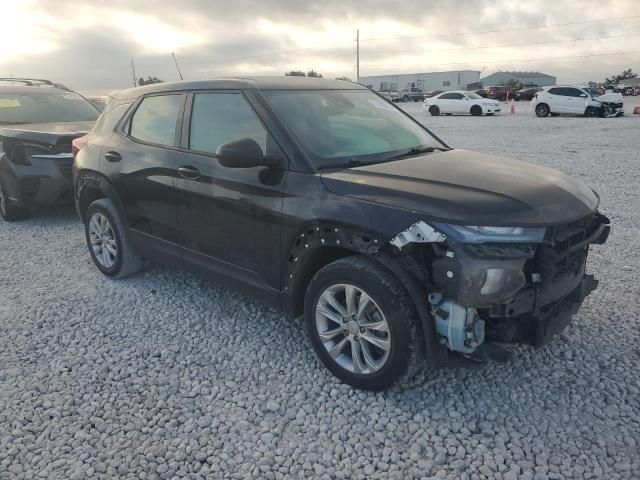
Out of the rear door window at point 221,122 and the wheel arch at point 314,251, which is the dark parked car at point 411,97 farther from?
the wheel arch at point 314,251

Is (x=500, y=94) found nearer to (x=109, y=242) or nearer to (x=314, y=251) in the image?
(x=109, y=242)

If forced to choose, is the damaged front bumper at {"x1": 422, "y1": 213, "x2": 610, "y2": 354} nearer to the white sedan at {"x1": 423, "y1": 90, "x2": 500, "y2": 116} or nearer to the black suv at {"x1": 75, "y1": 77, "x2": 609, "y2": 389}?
the black suv at {"x1": 75, "y1": 77, "x2": 609, "y2": 389}

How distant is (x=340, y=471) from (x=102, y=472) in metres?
1.17

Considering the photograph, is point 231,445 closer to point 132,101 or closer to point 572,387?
point 572,387

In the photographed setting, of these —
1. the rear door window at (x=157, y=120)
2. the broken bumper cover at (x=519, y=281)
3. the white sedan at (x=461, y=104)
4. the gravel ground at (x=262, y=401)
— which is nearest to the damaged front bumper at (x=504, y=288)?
the broken bumper cover at (x=519, y=281)

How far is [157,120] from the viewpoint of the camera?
4316 millimetres

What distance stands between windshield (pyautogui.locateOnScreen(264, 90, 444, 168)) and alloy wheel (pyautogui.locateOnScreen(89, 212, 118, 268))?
2285 mm

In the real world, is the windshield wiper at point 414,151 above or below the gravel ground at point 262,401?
above

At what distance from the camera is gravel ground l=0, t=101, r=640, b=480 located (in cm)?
256

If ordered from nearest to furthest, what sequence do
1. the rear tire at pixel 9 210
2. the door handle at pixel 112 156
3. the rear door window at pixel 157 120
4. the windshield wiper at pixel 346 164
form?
the windshield wiper at pixel 346 164
the rear door window at pixel 157 120
the door handle at pixel 112 156
the rear tire at pixel 9 210

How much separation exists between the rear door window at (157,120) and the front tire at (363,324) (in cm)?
191

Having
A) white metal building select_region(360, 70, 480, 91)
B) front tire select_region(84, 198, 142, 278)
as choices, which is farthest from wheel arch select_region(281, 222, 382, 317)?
white metal building select_region(360, 70, 480, 91)

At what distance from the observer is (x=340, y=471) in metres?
2.51

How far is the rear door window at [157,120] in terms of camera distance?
4.13m
